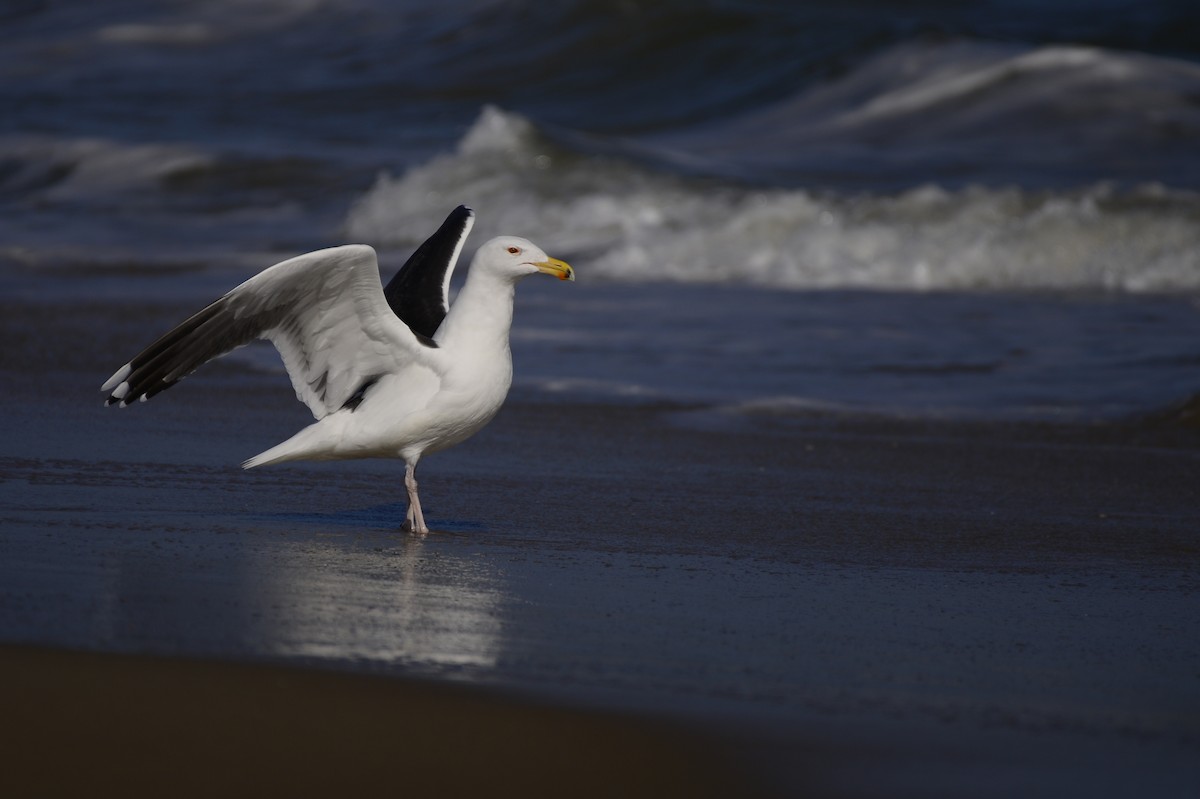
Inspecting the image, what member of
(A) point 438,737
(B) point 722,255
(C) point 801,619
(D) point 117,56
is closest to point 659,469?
(C) point 801,619

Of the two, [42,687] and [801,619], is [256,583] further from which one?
[801,619]

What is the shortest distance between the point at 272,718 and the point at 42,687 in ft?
1.45

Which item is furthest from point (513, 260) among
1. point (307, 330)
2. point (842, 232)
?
point (842, 232)

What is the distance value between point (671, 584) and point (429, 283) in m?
1.96

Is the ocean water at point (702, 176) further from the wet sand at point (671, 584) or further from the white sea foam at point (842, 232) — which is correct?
the wet sand at point (671, 584)

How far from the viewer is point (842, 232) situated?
12.4 meters

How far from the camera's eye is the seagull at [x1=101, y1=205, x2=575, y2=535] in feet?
15.7

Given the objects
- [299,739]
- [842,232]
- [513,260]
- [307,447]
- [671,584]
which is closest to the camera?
[299,739]

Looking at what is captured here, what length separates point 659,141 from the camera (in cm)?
1878

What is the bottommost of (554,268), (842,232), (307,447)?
(307,447)

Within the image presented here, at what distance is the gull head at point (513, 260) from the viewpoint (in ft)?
16.5

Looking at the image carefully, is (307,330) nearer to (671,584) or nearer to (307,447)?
(307,447)

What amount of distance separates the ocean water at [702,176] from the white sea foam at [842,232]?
0.04 metres

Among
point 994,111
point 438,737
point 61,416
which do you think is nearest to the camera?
point 438,737
